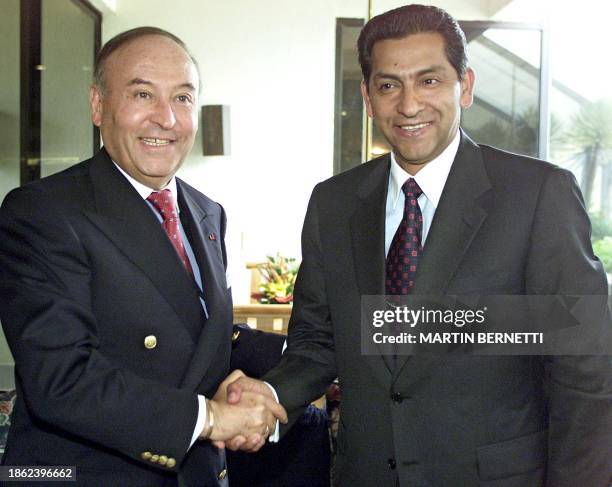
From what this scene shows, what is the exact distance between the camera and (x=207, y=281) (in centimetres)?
174

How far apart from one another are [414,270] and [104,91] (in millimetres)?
822

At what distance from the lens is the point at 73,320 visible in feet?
4.99

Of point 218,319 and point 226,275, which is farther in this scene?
point 226,275

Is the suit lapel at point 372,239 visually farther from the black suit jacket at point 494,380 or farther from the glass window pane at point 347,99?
the glass window pane at point 347,99

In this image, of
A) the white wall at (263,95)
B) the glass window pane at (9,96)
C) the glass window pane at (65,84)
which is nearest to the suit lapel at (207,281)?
the glass window pane at (9,96)

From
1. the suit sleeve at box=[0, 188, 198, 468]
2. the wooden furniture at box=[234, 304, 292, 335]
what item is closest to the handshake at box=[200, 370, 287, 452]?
the suit sleeve at box=[0, 188, 198, 468]

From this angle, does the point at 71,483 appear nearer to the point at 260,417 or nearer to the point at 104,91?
the point at 260,417

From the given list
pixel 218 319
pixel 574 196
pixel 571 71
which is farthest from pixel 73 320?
pixel 571 71

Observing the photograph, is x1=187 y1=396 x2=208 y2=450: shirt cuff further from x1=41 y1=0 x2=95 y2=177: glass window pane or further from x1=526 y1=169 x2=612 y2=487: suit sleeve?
x1=41 y1=0 x2=95 y2=177: glass window pane

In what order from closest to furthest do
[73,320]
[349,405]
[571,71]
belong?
[73,320]
[349,405]
[571,71]

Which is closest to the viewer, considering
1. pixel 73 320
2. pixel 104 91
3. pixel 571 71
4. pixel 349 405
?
pixel 73 320

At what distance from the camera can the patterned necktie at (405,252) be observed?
1615mm

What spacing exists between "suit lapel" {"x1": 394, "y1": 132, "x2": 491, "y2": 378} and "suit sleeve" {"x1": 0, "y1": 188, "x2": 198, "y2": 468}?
1.67 feet

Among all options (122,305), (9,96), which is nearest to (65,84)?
(9,96)
